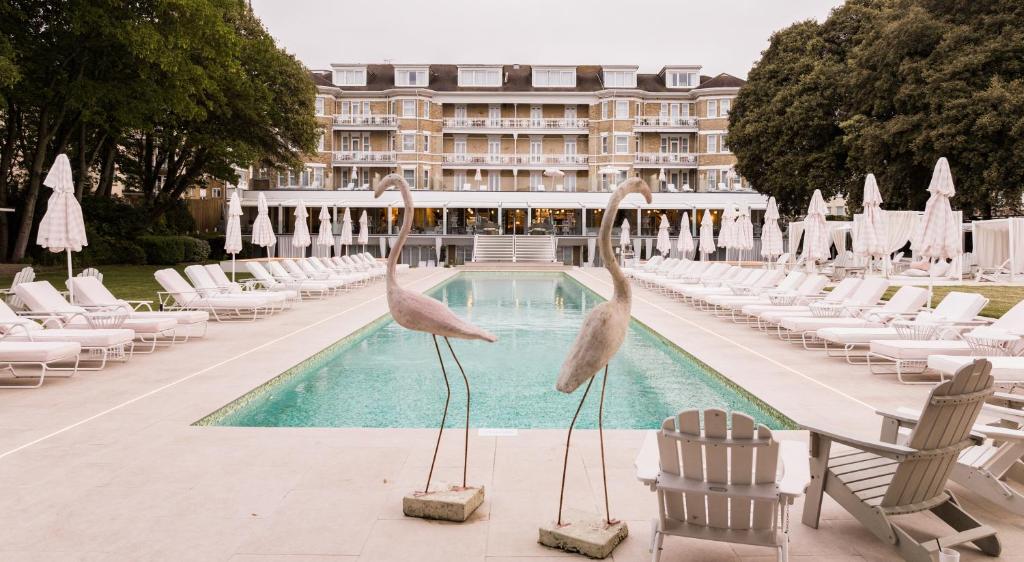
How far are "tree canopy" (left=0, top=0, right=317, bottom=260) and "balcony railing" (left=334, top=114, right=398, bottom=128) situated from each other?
18452 millimetres

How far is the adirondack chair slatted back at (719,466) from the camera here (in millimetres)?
3215

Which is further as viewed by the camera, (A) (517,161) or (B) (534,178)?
(B) (534,178)

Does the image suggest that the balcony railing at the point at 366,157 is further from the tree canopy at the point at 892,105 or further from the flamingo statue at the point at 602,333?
the flamingo statue at the point at 602,333

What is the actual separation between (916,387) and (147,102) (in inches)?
855

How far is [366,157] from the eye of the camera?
5094 centimetres

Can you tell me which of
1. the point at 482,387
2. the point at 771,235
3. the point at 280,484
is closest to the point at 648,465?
the point at 280,484

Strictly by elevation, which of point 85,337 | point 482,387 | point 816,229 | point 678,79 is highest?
point 678,79

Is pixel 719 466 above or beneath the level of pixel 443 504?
above

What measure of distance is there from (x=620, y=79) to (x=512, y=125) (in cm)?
818

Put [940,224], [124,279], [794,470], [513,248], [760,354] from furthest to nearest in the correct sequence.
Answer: [513,248] < [124,279] < [940,224] < [760,354] < [794,470]

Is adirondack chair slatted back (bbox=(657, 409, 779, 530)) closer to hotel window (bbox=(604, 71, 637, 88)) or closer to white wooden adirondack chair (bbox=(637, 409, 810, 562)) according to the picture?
white wooden adirondack chair (bbox=(637, 409, 810, 562))

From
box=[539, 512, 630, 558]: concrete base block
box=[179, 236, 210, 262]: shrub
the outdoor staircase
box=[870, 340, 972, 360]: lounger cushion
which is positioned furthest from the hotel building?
box=[539, 512, 630, 558]: concrete base block

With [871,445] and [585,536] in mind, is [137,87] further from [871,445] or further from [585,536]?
[871,445]

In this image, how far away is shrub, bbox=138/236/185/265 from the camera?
3012 centimetres
